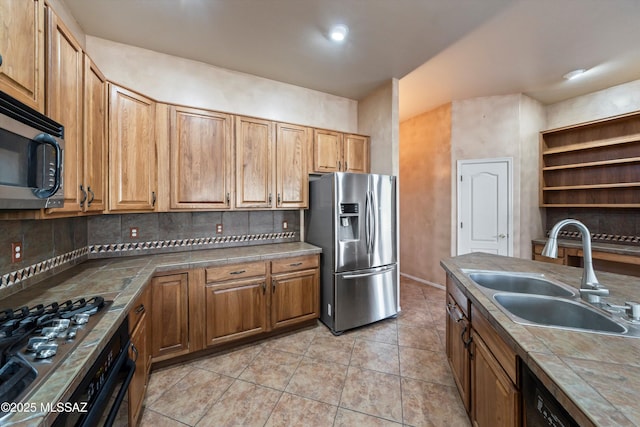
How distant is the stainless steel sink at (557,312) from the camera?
44.3 inches

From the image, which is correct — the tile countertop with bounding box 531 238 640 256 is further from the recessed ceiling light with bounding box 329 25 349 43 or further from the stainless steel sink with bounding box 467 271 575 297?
the recessed ceiling light with bounding box 329 25 349 43

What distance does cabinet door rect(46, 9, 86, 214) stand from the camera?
1.25 m

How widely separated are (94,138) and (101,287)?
1.01 meters

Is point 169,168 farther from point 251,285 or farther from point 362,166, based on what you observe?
point 362,166

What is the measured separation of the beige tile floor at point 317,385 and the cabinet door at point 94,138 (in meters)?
1.49

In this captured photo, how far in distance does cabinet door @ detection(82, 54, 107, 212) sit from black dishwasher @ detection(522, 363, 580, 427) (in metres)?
2.41

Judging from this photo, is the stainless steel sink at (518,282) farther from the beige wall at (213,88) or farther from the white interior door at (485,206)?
the beige wall at (213,88)

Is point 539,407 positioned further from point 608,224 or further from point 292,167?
point 608,224

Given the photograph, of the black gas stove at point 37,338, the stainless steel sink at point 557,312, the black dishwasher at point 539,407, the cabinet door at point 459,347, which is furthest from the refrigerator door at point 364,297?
the black gas stove at point 37,338

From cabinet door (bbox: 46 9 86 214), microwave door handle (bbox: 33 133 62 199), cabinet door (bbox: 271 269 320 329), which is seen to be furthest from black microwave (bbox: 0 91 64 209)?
cabinet door (bbox: 271 269 320 329)

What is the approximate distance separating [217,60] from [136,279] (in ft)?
7.53

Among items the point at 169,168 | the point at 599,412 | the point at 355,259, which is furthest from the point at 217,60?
the point at 599,412

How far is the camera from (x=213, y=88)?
278 cm

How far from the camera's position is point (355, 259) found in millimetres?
2719
